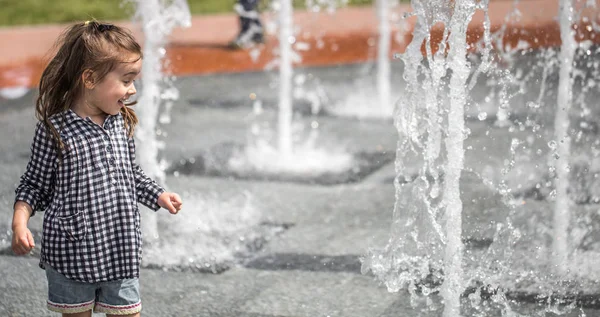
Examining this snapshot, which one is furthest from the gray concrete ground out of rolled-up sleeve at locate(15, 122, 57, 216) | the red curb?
the red curb

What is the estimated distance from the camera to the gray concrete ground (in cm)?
387

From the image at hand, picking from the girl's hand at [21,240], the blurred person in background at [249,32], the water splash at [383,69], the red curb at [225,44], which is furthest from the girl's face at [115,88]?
the blurred person in background at [249,32]

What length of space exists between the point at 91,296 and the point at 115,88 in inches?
22.0

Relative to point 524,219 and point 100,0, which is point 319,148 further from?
point 100,0

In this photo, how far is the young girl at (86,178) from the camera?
2.84 m

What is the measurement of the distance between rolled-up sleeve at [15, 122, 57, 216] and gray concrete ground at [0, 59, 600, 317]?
3.20 feet

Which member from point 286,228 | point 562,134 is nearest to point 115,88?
point 562,134

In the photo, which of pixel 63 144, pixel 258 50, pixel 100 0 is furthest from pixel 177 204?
pixel 100 0

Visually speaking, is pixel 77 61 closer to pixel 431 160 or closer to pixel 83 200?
pixel 83 200

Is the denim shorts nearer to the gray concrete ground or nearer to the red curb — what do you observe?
the gray concrete ground

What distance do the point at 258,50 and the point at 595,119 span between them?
4.47m

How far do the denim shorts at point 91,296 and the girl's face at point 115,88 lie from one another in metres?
0.45

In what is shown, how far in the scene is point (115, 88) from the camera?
287 centimetres

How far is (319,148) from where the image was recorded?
666 cm
